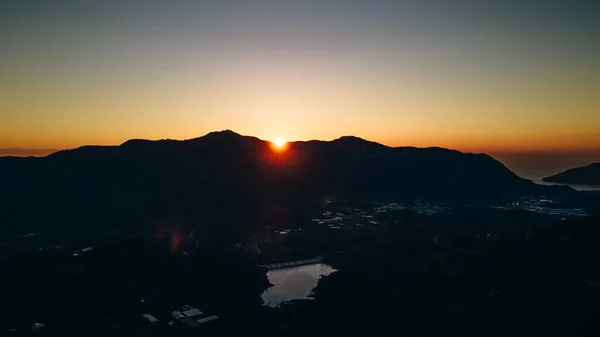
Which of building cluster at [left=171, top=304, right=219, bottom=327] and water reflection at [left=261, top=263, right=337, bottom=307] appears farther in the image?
water reflection at [left=261, top=263, right=337, bottom=307]

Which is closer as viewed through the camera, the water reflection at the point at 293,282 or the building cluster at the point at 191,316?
the building cluster at the point at 191,316

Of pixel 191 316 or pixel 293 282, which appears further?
pixel 293 282

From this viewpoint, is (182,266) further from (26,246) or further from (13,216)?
(13,216)

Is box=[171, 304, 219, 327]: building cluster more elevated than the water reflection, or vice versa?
box=[171, 304, 219, 327]: building cluster

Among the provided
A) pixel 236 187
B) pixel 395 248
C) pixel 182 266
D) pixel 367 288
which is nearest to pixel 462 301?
pixel 367 288

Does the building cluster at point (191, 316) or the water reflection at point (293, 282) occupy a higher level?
the building cluster at point (191, 316)

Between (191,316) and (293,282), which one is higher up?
(191,316)

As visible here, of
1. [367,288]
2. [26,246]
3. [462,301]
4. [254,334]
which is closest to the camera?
[254,334]

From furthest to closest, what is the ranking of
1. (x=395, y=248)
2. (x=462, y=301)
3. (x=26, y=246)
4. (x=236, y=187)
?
(x=236, y=187) < (x=26, y=246) < (x=395, y=248) < (x=462, y=301)
